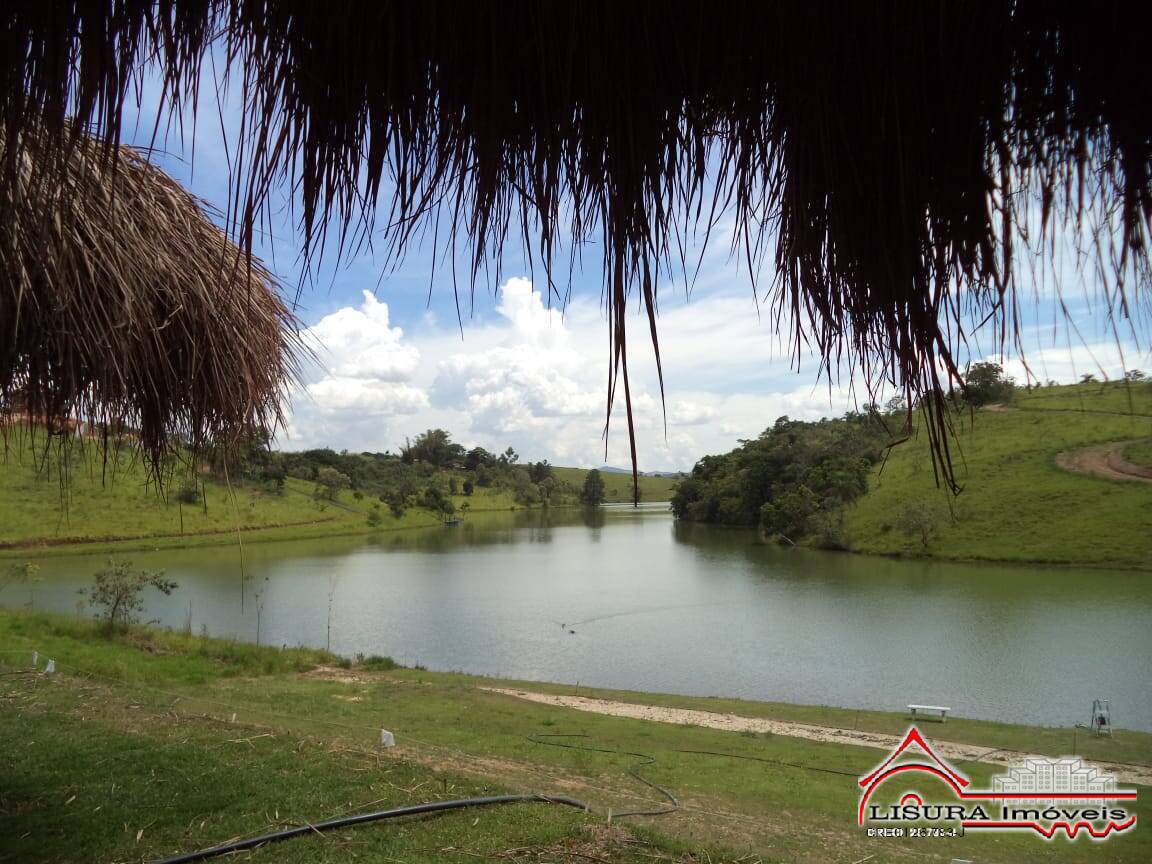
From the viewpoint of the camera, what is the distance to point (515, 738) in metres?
9.02

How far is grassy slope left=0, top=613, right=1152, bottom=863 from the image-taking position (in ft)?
11.8

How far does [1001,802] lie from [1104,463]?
2050cm

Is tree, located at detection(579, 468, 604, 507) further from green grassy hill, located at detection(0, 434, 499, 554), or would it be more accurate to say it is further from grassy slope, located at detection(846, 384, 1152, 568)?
grassy slope, located at detection(846, 384, 1152, 568)

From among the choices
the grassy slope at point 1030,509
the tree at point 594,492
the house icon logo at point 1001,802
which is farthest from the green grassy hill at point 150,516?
the tree at point 594,492

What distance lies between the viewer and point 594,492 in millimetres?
79812

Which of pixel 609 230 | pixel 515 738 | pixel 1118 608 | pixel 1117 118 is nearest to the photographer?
pixel 1117 118

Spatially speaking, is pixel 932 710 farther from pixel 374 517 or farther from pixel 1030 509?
pixel 374 517

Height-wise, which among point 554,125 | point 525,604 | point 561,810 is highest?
point 554,125

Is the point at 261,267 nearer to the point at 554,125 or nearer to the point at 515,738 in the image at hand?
the point at 554,125

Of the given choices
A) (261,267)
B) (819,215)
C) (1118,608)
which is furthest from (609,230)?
(1118,608)

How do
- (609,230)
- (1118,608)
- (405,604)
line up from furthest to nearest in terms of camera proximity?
(405,604) → (1118,608) → (609,230)

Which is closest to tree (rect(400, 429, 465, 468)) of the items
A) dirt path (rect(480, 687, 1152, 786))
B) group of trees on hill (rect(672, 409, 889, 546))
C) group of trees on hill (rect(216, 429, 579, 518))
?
group of trees on hill (rect(216, 429, 579, 518))

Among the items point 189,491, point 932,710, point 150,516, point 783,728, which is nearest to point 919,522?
point 932,710

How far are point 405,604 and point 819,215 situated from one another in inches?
978
